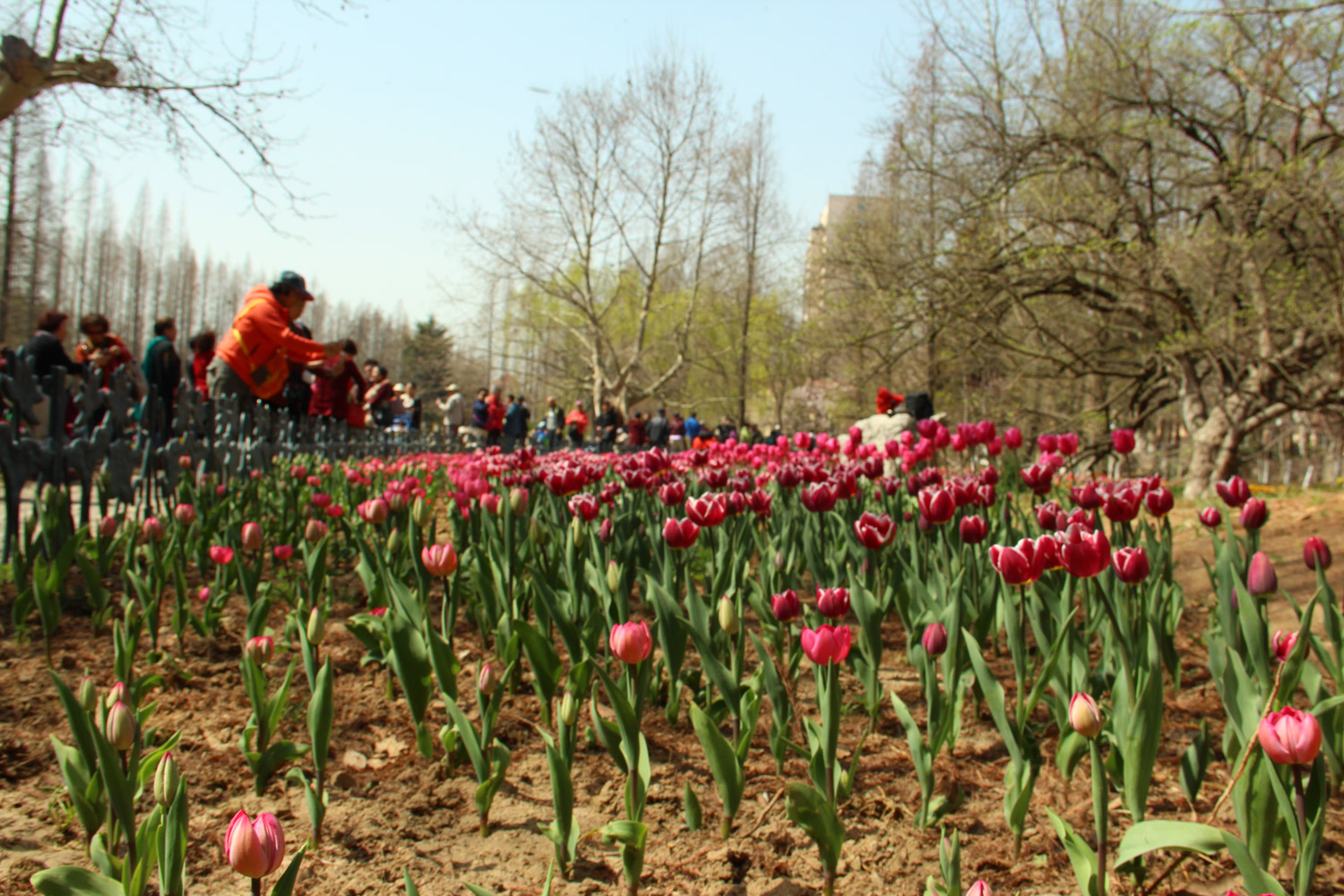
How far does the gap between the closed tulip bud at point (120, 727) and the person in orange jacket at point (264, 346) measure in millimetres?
4970

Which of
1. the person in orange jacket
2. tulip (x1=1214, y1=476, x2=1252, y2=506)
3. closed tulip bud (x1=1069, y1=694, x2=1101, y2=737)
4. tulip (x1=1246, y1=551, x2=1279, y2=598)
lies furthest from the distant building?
closed tulip bud (x1=1069, y1=694, x2=1101, y2=737)

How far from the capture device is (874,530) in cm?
248

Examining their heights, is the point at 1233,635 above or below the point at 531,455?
below

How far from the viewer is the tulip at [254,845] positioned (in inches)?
39.5

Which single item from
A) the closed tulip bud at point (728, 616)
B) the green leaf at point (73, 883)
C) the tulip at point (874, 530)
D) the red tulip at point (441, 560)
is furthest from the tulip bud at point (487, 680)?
the tulip at point (874, 530)

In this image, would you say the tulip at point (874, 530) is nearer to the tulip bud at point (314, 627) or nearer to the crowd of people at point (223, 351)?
the tulip bud at point (314, 627)

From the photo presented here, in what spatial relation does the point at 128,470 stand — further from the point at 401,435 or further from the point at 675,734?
the point at 401,435

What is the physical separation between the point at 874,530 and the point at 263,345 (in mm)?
5414

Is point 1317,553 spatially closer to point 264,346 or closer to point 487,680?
point 487,680

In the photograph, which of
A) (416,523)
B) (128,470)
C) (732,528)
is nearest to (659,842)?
(416,523)

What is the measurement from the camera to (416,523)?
8.55ft

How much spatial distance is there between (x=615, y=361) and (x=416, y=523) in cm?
2497

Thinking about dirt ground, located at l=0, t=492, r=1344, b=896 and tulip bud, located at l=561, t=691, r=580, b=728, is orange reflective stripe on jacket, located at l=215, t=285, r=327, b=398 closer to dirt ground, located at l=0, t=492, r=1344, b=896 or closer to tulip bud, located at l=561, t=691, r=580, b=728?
dirt ground, located at l=0, t=492, r=1344, b=896

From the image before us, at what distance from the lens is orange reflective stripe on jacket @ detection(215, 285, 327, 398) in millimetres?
6176
